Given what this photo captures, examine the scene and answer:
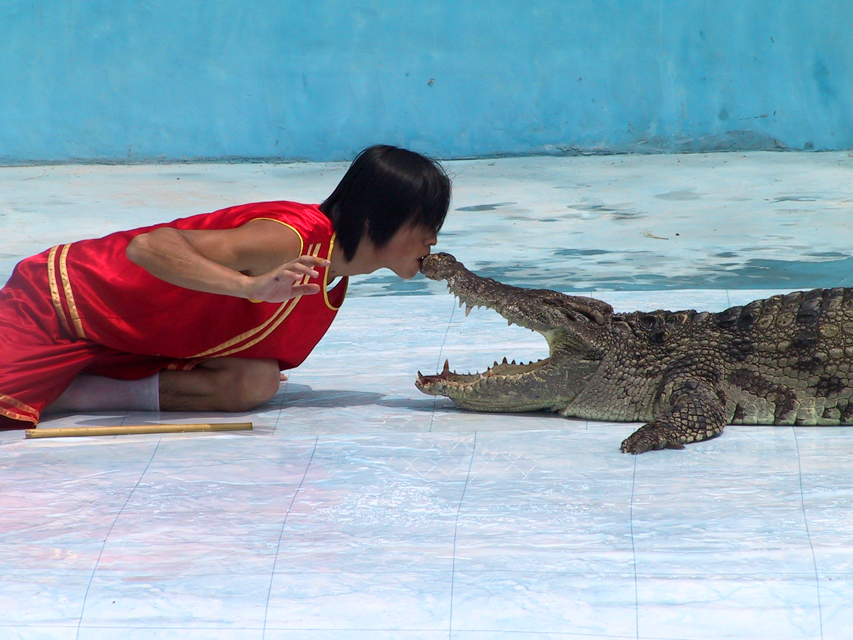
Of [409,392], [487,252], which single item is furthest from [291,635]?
[487,252]

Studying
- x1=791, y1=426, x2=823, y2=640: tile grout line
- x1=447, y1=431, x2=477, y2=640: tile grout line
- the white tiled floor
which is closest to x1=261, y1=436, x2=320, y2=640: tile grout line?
the white tiled floor

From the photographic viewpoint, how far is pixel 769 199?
667 cm

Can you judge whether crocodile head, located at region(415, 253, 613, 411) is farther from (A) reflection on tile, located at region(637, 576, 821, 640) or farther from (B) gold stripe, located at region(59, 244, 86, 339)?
(A) reflection on tile, located at region(637, 576, 821, 640)

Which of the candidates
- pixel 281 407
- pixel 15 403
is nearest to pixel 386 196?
pixel 281 407

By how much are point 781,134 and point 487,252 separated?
12.6 ft

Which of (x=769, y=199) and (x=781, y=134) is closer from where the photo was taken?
(x=769, y=199)

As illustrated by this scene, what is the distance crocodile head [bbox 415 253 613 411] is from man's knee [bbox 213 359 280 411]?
1.49ft

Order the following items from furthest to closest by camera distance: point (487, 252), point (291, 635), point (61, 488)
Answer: point (487, 252)
point (61, 488)
point (291, 635)

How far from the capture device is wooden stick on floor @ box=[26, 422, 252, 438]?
2.70 meters

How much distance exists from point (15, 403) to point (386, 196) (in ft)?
3.79

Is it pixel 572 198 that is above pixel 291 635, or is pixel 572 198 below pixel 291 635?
below

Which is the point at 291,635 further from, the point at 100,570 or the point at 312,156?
the point at 312,156

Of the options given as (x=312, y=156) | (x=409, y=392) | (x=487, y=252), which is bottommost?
(x=312, y=156)

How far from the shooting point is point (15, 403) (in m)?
2.71
